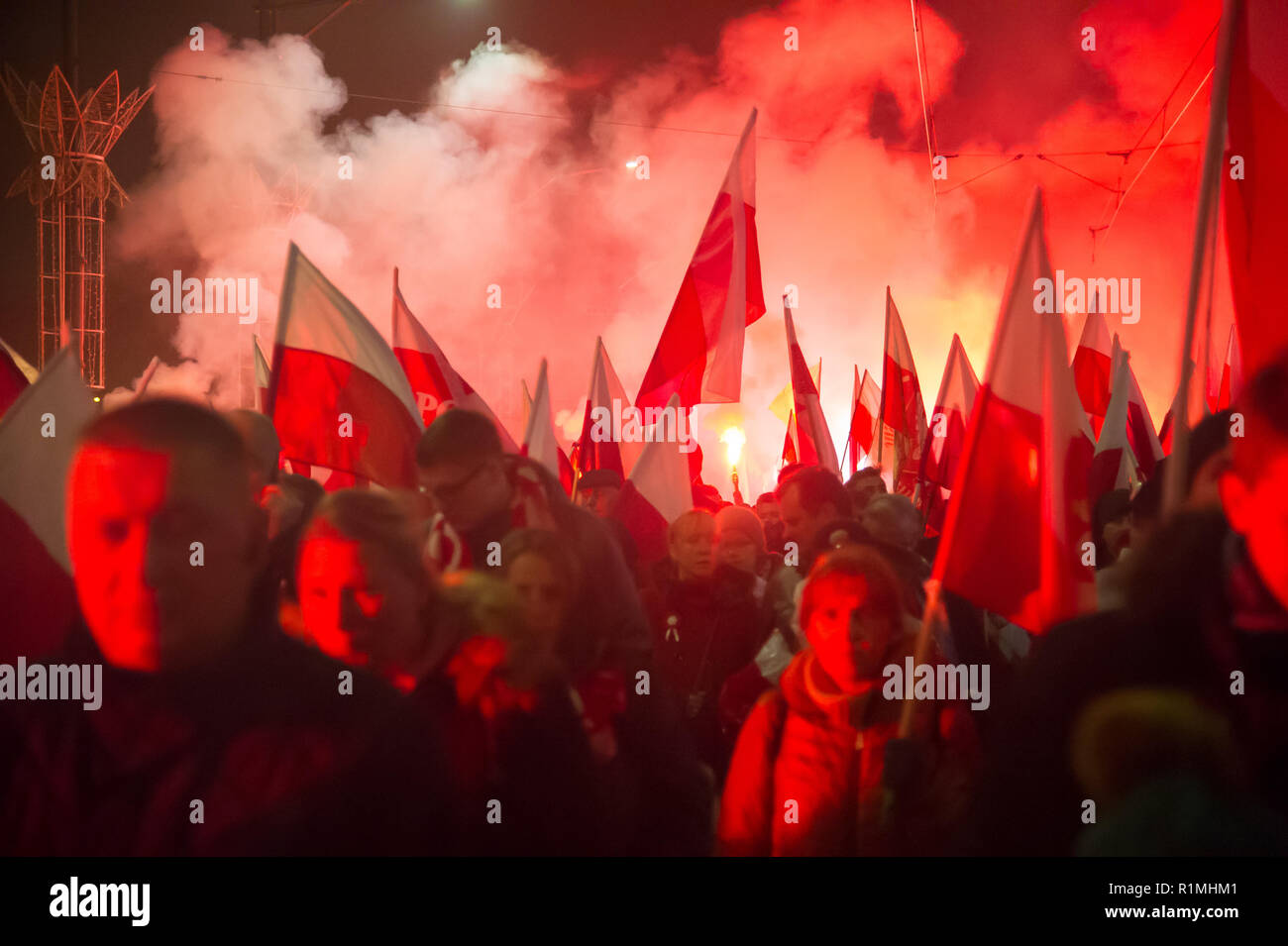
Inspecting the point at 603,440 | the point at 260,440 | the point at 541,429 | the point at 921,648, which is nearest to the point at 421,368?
the point at 541,429

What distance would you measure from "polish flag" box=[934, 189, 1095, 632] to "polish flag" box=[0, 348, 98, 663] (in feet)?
7.04

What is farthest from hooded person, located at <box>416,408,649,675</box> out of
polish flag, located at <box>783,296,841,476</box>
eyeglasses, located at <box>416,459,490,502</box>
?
polish flag, located at <box>783,296,841,476</box>

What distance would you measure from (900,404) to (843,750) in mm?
3778

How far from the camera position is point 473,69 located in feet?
19.4

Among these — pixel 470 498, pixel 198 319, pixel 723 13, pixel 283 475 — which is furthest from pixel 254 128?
pixel 470 498

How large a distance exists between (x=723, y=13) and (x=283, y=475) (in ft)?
12.2

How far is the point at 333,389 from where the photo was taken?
133 inches

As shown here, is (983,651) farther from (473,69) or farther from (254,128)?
(254,128)

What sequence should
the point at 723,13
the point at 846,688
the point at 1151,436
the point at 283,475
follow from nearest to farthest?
the point at 846,688
the point at 283,475
the point at 1151,436
the point at 723,13

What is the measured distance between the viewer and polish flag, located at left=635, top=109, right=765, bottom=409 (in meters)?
4.46

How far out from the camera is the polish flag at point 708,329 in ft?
14.6

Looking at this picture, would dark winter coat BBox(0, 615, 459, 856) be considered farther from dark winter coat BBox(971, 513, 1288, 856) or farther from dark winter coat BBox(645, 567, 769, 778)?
dark winter coat BBox(971, 513, 1288, 856)

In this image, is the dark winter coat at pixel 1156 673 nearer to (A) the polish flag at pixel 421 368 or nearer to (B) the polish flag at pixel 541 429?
(B) the polish flag at pixel 541 429

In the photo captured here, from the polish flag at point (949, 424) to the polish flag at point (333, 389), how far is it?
216 centimetres
